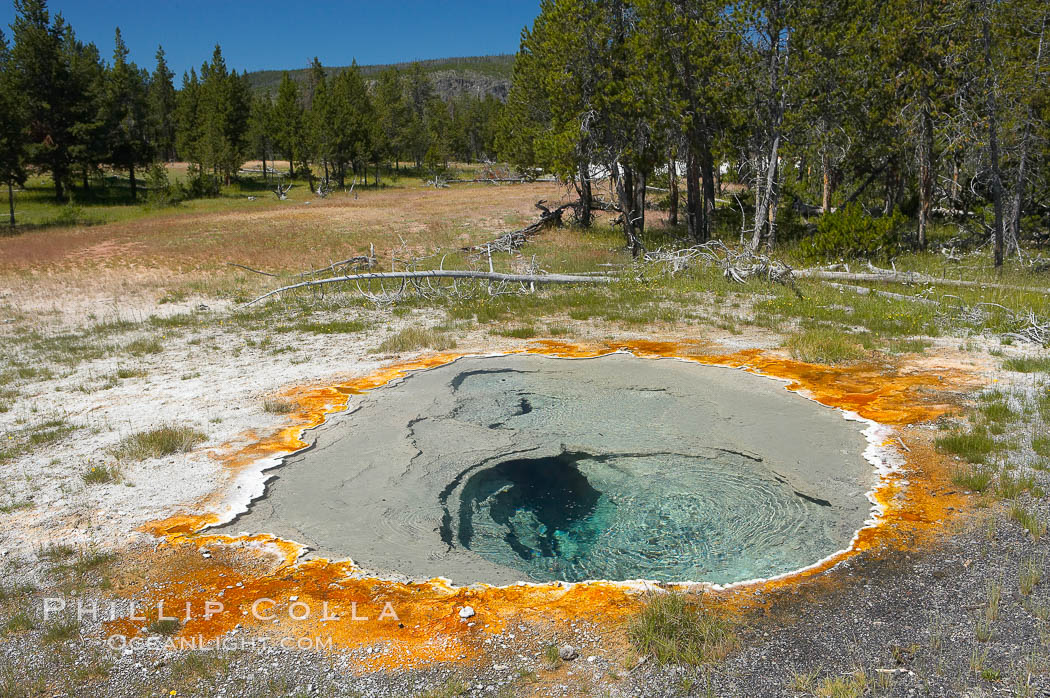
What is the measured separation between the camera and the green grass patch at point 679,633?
420 centimetres

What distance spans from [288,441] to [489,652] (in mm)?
4377

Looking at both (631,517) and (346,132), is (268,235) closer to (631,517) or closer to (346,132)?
(631,517)

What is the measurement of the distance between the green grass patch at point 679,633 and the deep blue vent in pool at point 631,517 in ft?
2.65

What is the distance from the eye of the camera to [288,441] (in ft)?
25.8

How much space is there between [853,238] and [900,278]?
10.1 ft

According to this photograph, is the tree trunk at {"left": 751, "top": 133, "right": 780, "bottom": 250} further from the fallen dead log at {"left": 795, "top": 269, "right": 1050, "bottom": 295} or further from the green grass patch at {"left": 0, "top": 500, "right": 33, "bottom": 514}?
the green grass patch at {"left": 0, "top": 500, "right": 33, "bottom": 514}

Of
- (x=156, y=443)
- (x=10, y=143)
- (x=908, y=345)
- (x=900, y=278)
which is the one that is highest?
(x=10, y=143)

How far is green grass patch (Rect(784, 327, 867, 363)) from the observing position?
10609 mm

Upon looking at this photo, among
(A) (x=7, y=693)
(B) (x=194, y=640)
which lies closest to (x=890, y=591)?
(B) (x=194, y=640)

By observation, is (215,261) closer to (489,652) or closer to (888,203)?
(489,652)

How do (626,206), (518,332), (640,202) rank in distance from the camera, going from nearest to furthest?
(518,332) < (626,206) < (640,202)

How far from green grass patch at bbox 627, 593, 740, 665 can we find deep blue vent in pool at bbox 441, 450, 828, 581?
81 cm

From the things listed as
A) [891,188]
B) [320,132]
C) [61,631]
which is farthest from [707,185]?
[320,132]

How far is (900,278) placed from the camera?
15.5 m
